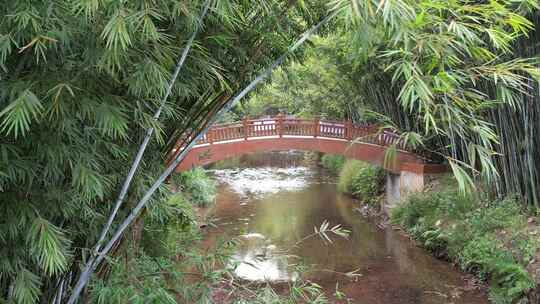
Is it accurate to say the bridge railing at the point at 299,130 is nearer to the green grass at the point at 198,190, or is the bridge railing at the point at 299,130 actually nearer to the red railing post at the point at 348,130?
the red railing post at the point at 348,130

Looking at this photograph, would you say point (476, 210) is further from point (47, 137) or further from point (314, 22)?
point (47, 137)

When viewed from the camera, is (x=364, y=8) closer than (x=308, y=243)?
Yes

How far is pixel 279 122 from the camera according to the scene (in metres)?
9.44

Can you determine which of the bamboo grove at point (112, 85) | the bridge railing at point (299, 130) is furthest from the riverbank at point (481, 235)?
the bamboo grove at point (112, 85)

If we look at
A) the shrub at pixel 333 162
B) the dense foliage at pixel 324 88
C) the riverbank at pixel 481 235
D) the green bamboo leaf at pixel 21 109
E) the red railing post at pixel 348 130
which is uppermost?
the dense foliage at pixel 324 88

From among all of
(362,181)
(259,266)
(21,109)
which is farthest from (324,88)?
(21,109)

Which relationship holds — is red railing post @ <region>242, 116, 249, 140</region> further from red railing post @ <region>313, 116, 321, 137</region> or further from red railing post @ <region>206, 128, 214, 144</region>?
red railing post @ <region>313, 116, 321, 137</region>

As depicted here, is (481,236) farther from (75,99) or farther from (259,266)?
(75,99)

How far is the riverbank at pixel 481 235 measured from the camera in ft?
16.5

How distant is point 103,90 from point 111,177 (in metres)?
0.44

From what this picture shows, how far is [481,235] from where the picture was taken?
240 inches

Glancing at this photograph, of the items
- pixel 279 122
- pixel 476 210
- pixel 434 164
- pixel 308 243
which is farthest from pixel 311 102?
pixel 476 210

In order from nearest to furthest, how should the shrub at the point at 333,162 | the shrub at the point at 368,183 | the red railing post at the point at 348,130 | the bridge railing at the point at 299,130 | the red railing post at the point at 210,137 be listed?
the red railing post at the point at 210,137
the bridge railing at the point at 299,130
the red railing post at the point at 348,130
the shrub at the point at 368,183
the shrub at the point at 333,162

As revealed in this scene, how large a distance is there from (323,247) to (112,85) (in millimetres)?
6269
